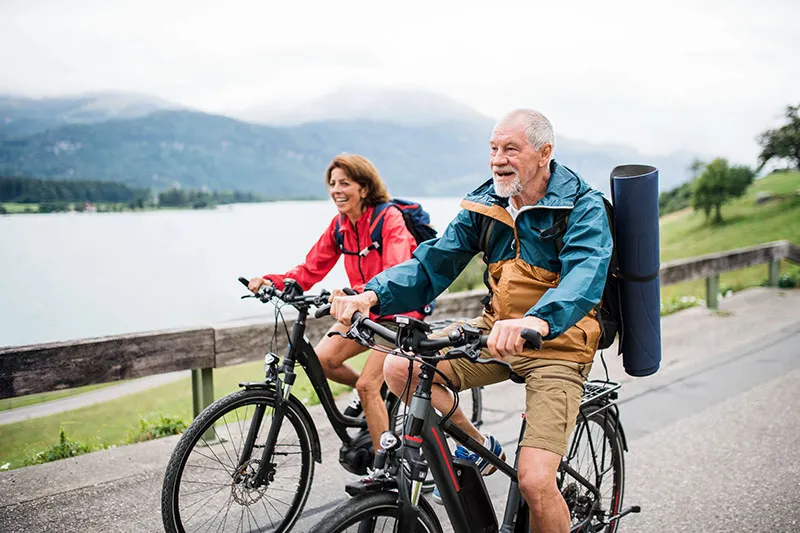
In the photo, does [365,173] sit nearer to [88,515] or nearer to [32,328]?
[88,515]

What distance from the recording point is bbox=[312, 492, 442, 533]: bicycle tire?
2.02m

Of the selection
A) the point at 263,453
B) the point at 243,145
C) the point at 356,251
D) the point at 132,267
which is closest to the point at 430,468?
the point at 263,453

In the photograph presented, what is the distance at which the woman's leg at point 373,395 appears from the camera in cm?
374

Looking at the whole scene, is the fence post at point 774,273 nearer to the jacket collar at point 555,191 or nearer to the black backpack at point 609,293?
the black backpack at point 609,293

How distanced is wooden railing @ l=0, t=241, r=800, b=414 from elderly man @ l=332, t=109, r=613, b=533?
7.74 ft

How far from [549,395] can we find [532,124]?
1.15 m

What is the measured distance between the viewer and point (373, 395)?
3.75 metres

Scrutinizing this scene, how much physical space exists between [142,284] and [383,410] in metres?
10.5

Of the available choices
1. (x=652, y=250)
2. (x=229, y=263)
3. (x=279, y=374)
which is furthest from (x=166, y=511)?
(x=229, y=263)

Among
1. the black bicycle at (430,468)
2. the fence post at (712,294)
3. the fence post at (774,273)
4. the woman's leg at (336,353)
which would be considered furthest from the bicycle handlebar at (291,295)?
the fence post at (774,273)

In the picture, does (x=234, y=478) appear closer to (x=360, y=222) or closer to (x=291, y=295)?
(x=291, y=295)

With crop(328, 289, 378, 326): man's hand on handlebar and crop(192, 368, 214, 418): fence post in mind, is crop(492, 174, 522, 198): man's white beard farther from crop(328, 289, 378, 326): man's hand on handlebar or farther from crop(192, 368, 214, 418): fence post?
crop(192, 368, 214, 418): fence post

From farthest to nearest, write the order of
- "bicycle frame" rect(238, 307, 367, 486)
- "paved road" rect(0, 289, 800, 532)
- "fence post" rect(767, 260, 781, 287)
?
"fence post" rect(767, 260, 781, 287), "paved road" rect(0, 289, 800, 532), "bicycle frame" rect(238, 307, 367, 486)

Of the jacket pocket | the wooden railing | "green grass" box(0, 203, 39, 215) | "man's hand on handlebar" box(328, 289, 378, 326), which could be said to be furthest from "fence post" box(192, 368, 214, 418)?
"green grass" box(0, 203, 39, 215)
